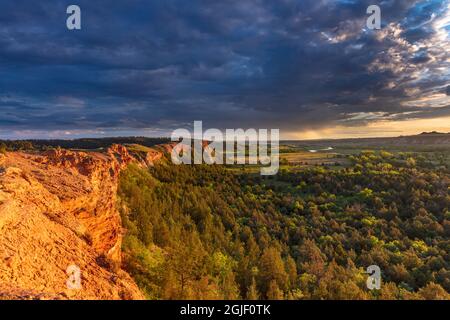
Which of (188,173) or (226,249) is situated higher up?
(188,173)

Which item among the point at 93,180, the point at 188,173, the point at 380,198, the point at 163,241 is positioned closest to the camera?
the point at 93,180
